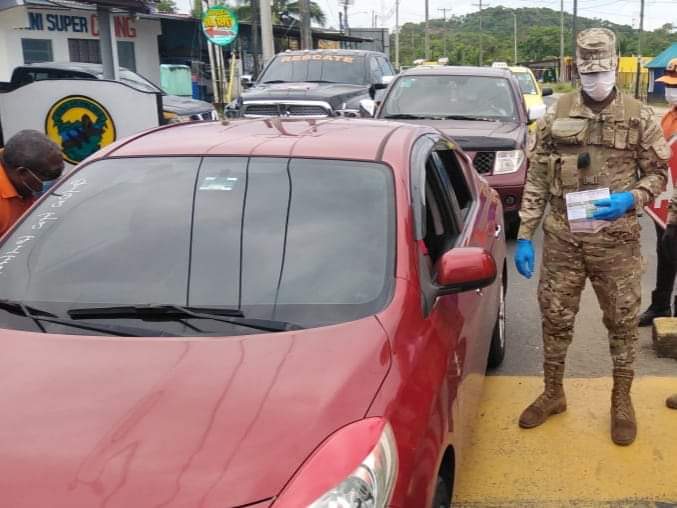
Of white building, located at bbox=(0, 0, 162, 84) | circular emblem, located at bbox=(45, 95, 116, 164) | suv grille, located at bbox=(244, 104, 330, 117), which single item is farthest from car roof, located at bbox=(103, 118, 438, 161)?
white building, located at bbox=(0, 0, 162, 84)

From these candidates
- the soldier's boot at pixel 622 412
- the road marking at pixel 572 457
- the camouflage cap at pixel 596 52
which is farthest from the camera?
the soldier's boot at pixel 622 412

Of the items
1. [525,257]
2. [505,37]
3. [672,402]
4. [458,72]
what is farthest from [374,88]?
[505,37]

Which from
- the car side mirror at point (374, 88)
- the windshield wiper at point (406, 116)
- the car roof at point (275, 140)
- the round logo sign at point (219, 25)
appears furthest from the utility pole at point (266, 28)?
the car roof at point (275, 140)

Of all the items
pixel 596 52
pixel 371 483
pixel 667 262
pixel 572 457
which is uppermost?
pixel 596 52

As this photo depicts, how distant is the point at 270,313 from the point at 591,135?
1841 mm

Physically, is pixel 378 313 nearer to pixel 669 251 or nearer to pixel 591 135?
pixel 591 135

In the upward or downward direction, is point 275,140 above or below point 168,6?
below

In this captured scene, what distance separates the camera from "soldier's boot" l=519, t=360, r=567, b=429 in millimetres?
3828

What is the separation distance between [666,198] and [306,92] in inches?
276

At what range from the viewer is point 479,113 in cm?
854

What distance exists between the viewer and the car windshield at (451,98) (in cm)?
855

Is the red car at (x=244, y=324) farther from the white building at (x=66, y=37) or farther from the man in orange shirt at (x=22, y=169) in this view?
the white building at (x=66, y=37)

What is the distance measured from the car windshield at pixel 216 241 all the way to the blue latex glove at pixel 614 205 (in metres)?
1.08

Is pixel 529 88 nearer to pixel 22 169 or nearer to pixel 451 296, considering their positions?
pixel 22 169
